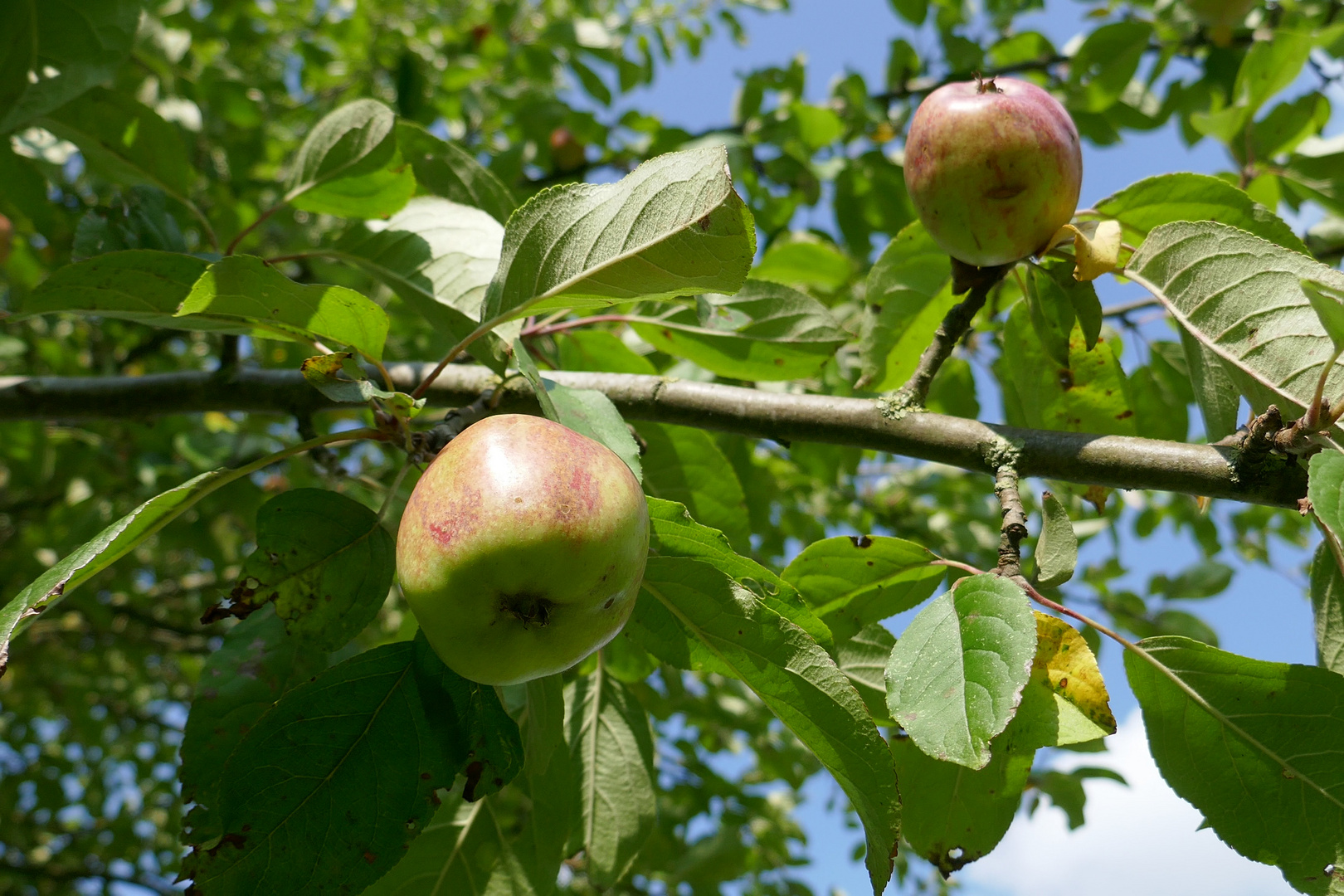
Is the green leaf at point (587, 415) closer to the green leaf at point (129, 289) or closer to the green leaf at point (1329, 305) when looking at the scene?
Result: the green leaf at point (129, 289)

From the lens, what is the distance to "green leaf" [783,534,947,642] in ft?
4.38

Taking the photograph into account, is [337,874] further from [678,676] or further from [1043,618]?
[678,676]

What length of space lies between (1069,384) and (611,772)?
107 cm

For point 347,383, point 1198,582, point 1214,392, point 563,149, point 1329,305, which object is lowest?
point 1198,582

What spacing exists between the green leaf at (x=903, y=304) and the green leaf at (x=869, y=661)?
0.49 metres

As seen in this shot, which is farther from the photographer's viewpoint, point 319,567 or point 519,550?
point 319,567

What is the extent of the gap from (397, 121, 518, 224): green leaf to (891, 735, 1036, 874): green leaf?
4.14 feet

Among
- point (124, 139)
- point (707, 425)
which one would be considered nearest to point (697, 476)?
point (707, 425)

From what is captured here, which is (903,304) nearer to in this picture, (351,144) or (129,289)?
(351,144)

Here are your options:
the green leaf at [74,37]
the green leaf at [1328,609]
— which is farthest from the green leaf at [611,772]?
the green leaf at [74,37]

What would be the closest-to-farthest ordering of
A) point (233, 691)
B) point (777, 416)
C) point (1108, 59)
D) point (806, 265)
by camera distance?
point (233, 691)
point (777, 416)
point (806, 265)
point (1108, 59)

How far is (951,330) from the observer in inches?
57.6

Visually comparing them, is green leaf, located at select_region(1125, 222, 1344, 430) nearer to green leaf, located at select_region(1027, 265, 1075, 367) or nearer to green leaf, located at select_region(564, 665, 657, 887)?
green leaf, located at select_region(1027, 265, 1075, 367)

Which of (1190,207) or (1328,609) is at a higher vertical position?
(1190,207)
